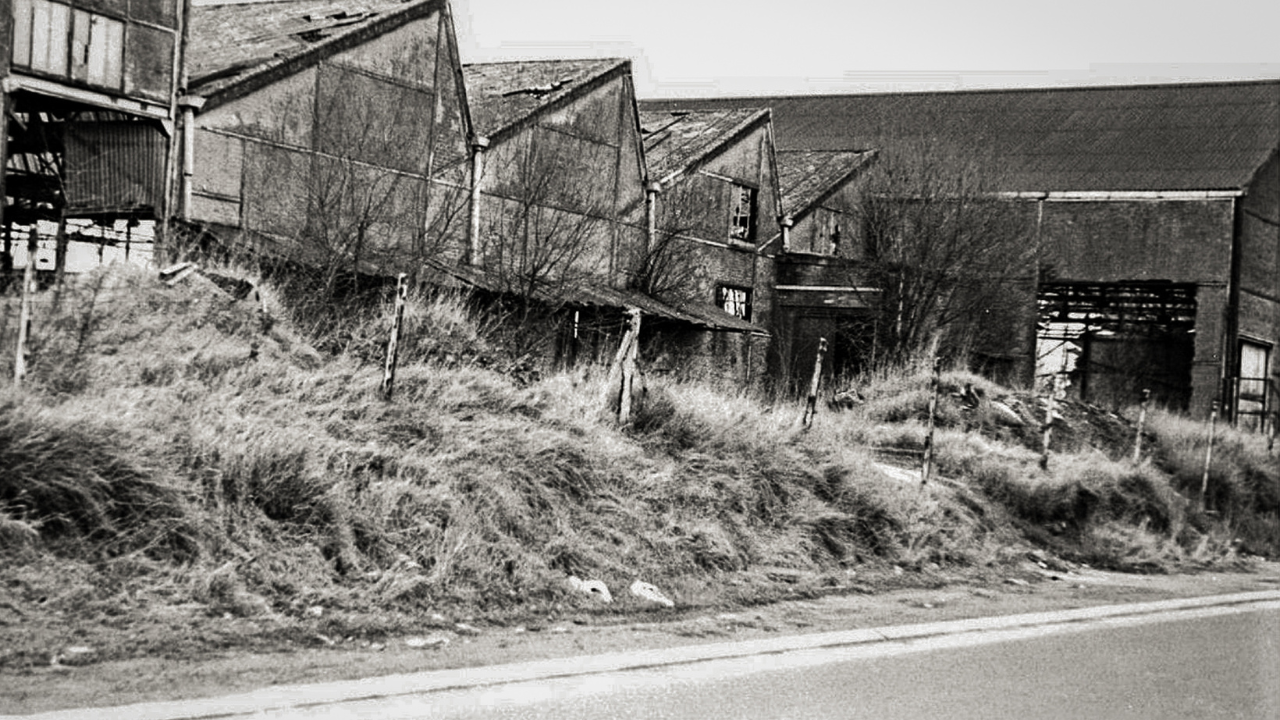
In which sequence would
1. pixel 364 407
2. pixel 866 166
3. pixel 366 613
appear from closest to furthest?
pixel 366 613 < pixel 364 407 < pixel 866 166

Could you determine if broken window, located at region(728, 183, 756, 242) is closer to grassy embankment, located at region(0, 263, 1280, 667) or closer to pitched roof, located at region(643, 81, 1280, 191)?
pitched roof, located at region(643, 81, 1280, 191)

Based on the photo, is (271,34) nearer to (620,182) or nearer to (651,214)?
(620,182)

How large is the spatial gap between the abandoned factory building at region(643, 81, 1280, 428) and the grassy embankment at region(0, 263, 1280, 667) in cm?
2407

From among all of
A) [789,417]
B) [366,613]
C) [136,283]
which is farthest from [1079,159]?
[366,613]

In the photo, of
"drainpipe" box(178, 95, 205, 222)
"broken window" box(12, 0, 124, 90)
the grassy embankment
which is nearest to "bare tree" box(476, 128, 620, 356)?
"drainpipe" box(178, 95, 205, 222)

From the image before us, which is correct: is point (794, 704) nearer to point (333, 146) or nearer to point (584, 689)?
point (584, 689)

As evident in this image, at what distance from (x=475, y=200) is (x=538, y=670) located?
2161cm

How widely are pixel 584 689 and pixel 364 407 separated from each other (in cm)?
527

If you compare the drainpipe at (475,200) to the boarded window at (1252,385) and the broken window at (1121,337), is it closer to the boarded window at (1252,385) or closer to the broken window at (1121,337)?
the broken window at (1121,337)

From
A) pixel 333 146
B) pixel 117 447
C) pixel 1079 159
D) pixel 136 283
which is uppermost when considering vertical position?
pixel 1079 159

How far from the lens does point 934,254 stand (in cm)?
3672

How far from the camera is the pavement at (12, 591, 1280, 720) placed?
23.9 feet

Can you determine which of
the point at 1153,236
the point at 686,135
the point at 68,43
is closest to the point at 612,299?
the point at 686,135

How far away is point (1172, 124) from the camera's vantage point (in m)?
47.7
